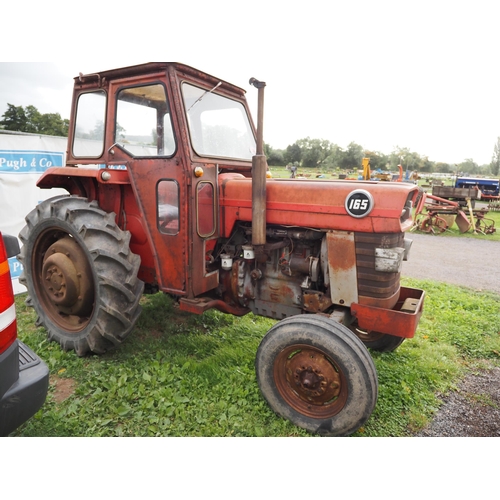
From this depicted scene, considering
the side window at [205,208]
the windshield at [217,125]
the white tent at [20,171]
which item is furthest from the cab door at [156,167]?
the white tent at [20,171]

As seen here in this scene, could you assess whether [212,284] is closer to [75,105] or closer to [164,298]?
[164,298]

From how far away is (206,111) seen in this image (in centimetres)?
329

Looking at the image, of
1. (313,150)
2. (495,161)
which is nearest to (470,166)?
(495,161)

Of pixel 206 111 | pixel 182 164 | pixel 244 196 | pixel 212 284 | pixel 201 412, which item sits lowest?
pixel 201 412

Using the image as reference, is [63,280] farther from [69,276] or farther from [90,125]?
[90,125]

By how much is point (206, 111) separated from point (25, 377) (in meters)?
2.48

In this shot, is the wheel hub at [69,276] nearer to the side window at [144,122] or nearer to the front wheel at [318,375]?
the side window at [144,122]

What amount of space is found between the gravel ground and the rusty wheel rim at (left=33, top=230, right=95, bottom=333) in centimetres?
288

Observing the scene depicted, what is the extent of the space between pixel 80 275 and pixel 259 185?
1762 millimetres

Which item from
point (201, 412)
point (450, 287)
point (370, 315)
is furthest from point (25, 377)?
point (450, 287)

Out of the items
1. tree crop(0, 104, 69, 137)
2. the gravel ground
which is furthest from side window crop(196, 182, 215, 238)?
tree crop(0, 104, 69, 137)

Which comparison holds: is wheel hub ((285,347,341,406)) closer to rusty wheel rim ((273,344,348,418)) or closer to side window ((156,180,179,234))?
rusty wheel rim ((273,344,348,418))

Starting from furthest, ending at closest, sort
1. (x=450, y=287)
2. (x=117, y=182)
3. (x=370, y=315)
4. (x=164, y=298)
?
(x=450, y=287), (x=164, y=298), (x=117, y=182), (x=370, y=315)

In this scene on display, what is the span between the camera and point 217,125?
341cm
